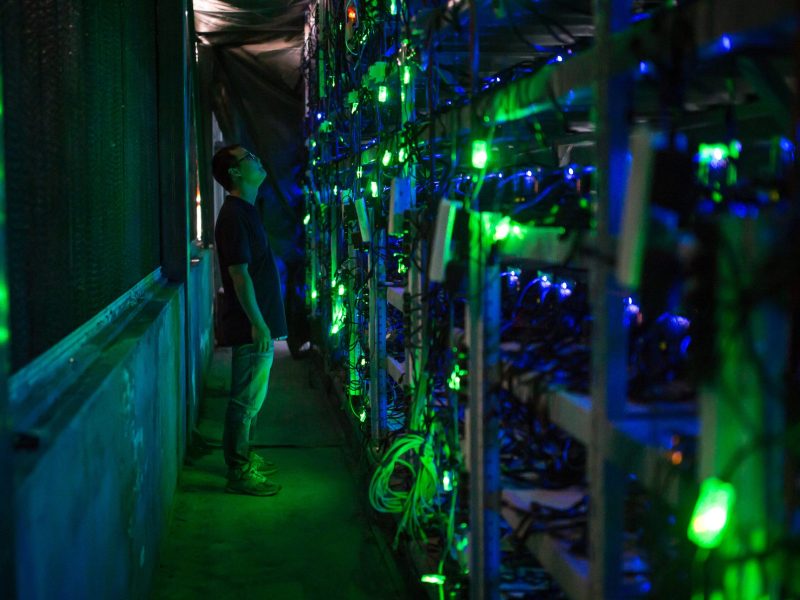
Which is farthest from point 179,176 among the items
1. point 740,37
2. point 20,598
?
point 740,37

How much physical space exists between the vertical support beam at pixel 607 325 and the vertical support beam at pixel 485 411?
2.16ft

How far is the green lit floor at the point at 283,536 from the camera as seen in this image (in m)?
3.78

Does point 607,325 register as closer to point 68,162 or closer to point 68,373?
Answer: point 68,373

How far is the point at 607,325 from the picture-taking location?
1723mm

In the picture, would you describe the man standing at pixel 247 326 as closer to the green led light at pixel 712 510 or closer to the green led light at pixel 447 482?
the green led light at pixel 447 482

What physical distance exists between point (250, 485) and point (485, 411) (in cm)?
286

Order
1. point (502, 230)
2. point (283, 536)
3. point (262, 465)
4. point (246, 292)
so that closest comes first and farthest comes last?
point (502, 230)
point (283, 536)
point (246, 292)
point (262, 465)

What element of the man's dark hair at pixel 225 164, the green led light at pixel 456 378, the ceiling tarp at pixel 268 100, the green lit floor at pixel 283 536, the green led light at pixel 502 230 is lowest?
the green lit floor at pixel 283 536

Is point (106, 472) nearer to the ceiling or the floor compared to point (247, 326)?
nearer to the floor

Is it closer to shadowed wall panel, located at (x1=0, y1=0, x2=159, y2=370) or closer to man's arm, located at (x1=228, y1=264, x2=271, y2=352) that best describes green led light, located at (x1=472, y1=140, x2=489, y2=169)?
shadowed wall panel, located at (x1=0, y1=0, x2=159, y2=370)

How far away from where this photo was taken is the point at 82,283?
2.86 m

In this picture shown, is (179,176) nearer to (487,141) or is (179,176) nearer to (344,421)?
(344,421)

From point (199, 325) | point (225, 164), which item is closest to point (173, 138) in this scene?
point (225, 164)

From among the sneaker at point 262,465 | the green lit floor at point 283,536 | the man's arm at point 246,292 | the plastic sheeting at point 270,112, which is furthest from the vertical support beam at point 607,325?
the plastic sheeting at point 270,112
